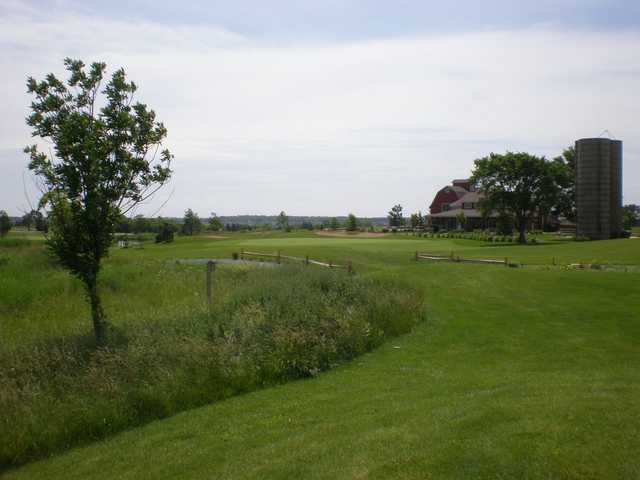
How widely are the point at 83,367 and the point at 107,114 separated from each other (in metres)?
4.72

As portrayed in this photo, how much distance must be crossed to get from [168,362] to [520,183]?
57678mm

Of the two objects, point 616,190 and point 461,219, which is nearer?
point 616,190

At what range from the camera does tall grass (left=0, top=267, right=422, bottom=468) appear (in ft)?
25.1

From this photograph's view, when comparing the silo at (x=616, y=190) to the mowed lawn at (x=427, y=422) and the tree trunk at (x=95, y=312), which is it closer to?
the mowed lawn at (x=427, y=422)

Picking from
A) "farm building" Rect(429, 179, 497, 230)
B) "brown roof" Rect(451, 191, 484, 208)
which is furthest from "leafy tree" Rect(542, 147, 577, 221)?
"brown roof" Rect(451, 191, 484, 208)

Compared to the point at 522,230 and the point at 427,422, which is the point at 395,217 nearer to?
the point at 522,230

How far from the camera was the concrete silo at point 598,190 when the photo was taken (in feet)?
184

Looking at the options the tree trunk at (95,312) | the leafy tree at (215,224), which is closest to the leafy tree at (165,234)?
the leafy tree at (215,224)

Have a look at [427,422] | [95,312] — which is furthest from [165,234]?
[427,422]

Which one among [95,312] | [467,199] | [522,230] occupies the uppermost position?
[467,199]

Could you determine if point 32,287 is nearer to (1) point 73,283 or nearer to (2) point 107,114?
(1) point 73,283

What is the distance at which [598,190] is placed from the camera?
56188mm

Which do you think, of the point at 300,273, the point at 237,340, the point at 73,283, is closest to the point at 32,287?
the point at 73,283

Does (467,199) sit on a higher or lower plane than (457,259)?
higher
